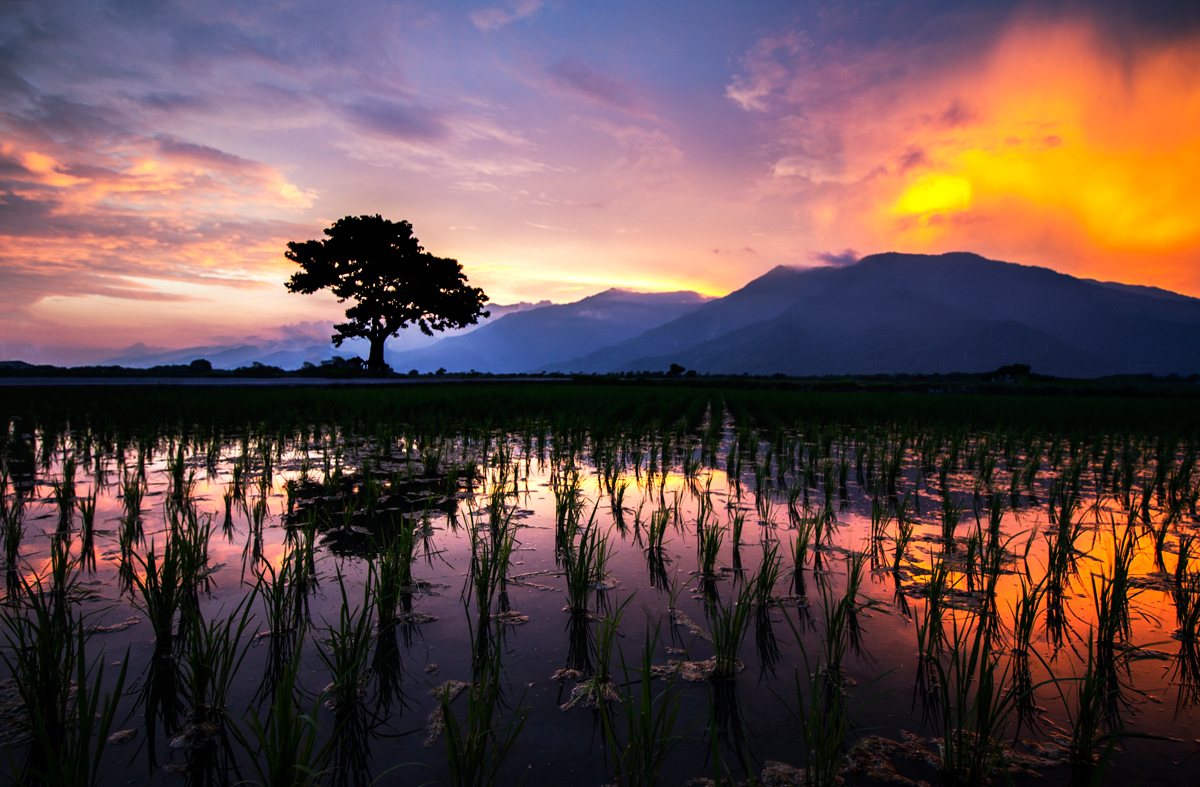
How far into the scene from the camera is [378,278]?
35250 mm

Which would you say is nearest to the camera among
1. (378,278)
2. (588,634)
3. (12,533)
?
(588,634)

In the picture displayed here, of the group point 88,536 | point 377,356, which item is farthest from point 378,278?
point 88,536

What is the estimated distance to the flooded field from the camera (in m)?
1.78

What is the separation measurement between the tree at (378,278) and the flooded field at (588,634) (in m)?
31.2

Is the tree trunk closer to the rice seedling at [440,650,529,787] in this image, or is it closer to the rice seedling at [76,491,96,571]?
the rice seedling at [76,491,96,571]

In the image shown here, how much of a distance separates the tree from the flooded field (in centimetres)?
3117

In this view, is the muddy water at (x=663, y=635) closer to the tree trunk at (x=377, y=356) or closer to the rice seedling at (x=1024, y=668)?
the rice seedling at (x=1024, y=668)

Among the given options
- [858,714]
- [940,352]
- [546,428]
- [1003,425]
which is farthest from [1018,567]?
[940,352]

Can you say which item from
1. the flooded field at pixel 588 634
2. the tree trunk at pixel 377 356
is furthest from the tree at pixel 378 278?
the flooded field at pixel 588 634

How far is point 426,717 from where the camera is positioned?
2006 mm

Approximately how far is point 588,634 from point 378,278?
37367mm

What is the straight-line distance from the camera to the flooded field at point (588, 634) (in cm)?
178

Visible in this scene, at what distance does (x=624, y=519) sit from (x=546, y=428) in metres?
6.38

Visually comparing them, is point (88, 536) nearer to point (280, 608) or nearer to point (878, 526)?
point (280, 608)
